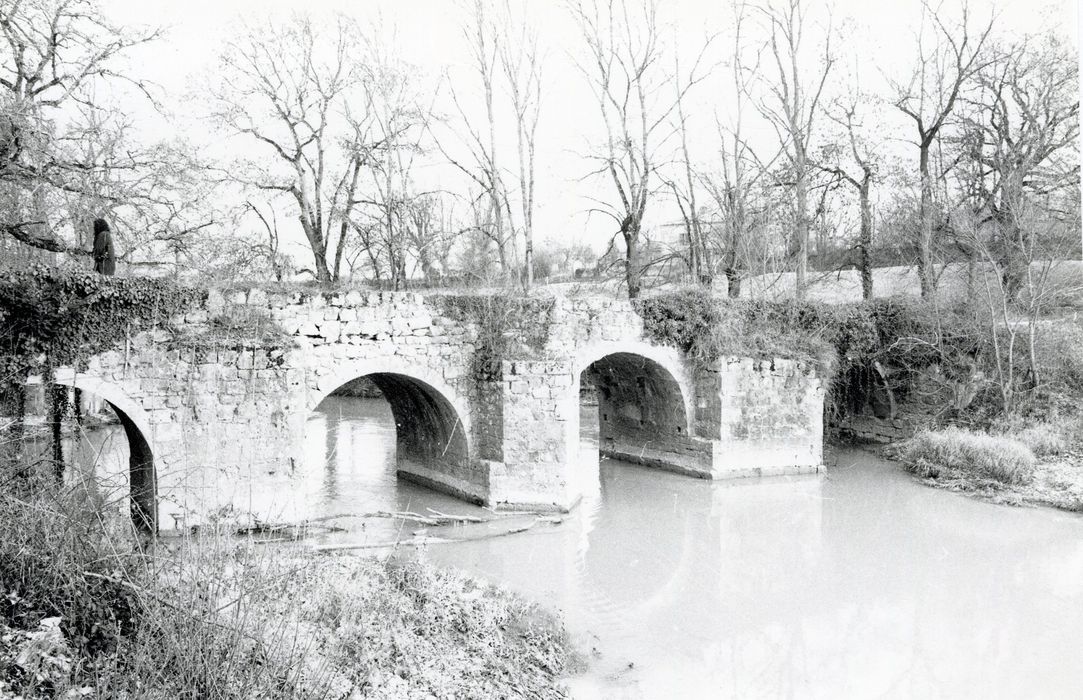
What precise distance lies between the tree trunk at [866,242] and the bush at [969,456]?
4.58 meters

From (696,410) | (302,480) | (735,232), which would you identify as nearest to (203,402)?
(302,480)

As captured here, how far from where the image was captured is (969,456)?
1214cm

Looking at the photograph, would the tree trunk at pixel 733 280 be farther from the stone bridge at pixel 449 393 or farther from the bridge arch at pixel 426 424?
the bridge arch at pixel 426 424

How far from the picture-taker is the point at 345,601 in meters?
5.33

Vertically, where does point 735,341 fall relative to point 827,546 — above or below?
above

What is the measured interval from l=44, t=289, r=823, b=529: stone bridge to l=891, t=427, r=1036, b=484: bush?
1637 millimetres

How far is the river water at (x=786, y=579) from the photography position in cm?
614

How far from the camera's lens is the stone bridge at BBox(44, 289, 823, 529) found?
9.05 m

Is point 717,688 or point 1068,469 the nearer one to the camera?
point 717,688

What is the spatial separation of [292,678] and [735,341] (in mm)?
10340

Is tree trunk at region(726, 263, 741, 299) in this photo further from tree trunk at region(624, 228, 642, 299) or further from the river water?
the river water

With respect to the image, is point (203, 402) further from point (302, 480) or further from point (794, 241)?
point (794, 241)

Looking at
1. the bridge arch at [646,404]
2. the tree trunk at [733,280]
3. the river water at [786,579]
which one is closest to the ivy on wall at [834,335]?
the bridge arch at [646,404]

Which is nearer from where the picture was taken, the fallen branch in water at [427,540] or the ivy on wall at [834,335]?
the fallen branch in water at [427,540]
